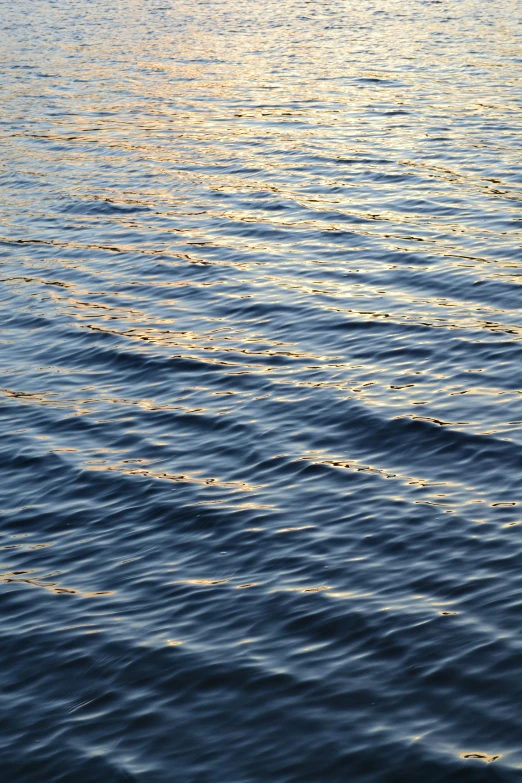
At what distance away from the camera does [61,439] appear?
20578 millimetres

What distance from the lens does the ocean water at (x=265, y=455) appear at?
1270cm

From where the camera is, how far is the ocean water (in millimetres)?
12695

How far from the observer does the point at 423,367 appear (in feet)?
72.9

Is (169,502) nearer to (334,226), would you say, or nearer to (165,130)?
(334,226)

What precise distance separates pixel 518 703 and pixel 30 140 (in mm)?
38848

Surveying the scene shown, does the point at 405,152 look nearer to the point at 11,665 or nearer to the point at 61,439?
the point at 61,439

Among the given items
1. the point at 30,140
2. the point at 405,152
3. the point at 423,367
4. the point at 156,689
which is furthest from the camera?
the point at 30,140

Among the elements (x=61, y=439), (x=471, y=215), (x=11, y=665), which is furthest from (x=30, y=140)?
(x=11, y=665)

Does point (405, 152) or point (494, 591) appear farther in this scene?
point (405, 152)

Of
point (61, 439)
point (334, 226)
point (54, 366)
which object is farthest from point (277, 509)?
point (334, 226)

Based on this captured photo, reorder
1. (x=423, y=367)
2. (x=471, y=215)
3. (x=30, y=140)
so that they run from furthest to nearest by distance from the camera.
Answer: (x=30, y=140), (x=471, y=215), (x=423, y=367)

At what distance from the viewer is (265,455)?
19.0 metres

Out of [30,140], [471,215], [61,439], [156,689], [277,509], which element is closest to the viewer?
[156,689]

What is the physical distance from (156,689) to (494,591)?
14.9 feet
